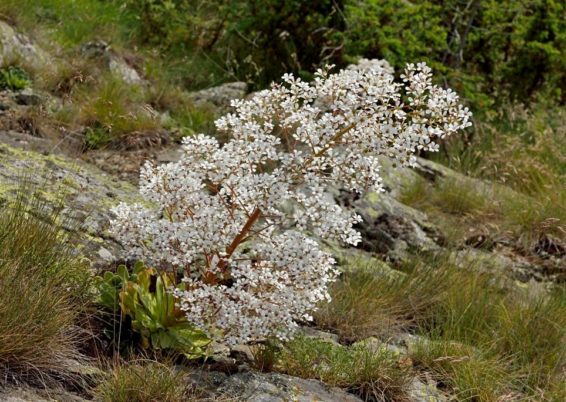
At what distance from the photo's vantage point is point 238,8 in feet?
31.8

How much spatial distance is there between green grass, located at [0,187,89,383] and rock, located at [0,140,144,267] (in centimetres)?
31

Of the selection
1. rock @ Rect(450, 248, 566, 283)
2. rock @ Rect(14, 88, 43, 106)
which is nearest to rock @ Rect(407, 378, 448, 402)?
rock @ Rect(450, 248, 566, 283)

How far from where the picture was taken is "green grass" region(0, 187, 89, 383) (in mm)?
3264

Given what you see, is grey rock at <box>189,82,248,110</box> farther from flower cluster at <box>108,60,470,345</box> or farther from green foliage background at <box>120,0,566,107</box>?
flower cluster at <box>108,60,470,345</box>

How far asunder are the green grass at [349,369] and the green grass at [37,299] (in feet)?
3.54

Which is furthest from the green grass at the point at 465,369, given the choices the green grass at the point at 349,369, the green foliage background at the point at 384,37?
the green foliage background at the point at 384,37

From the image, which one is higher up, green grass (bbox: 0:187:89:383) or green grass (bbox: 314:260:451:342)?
green grass (bbox: 0:187:89:383)

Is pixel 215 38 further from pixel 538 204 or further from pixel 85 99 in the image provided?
pixel 538 204

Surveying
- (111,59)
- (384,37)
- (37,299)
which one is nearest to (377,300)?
(37,299)

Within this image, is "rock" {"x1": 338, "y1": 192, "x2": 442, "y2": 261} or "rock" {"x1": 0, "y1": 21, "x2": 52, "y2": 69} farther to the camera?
"rock" {"x1": 0, "y1": 21, "x2": 52, "y2": 69}

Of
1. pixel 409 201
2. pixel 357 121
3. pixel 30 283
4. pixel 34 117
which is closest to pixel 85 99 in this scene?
pixel 34 117

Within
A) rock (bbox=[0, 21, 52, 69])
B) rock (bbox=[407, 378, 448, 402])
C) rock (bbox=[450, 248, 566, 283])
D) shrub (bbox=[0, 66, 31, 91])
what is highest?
rock (bbox=[0, 21, 52, 69])

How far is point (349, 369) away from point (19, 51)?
15.9 feet

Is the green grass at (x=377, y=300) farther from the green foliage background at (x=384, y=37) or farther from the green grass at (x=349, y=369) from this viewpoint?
the green foliage background at (x=384, y=37)
